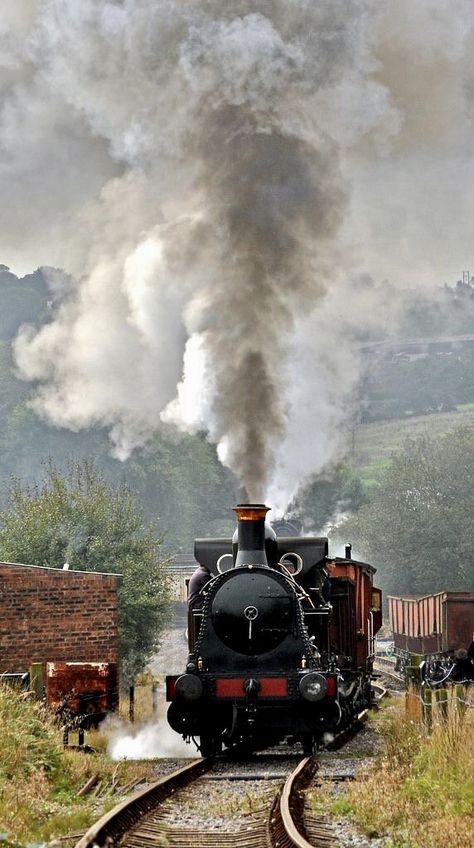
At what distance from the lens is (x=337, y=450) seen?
66.5 meters

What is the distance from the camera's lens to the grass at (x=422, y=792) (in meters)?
7.37

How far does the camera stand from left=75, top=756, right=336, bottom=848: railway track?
25.2 ft

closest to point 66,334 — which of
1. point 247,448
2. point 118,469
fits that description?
point 118,469

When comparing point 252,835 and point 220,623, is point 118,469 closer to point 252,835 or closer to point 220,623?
point 220,623

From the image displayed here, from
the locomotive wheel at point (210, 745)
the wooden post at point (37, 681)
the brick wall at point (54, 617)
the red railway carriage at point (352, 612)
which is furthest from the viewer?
the brick wall at point (54, 617)

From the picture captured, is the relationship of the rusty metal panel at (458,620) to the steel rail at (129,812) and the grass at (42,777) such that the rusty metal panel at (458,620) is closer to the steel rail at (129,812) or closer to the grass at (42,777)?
the grass at (42,777)

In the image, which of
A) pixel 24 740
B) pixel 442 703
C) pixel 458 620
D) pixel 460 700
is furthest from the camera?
pixel 458 620

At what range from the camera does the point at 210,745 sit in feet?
42.0

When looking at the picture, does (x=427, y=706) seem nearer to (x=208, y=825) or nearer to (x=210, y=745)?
(x=210, y=745)

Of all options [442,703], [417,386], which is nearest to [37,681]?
[442,703]

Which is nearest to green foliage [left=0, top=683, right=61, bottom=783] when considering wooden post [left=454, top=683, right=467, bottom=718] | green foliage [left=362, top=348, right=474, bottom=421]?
wooden post [left=454, top=683, right=467, bottom=718]

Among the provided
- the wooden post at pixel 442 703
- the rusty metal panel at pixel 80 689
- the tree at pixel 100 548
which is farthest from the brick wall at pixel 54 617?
the tree at pixel 100 548

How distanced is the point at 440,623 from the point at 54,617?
14.4 metres

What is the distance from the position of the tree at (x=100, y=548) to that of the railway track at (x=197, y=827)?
15091mm
